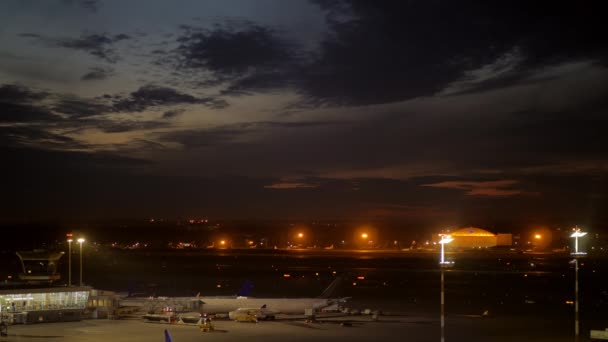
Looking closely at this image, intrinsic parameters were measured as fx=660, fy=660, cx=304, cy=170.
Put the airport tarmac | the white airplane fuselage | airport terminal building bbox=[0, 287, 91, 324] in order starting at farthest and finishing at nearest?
the white airplane fuselage
airport terminal building bbox=[0, 287, 91, 324]
the airport tarmac

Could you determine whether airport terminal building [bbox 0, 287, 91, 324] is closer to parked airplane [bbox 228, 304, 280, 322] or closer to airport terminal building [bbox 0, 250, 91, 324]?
airport terminal building [bbox 0, 250, 91, 324]

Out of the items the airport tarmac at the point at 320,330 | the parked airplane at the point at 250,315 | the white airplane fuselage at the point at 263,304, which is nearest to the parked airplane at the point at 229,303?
the white airplane fuselage at the point at 263,304

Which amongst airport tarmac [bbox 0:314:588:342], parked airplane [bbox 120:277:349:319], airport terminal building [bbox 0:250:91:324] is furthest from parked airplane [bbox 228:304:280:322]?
airport terminal building [bbox 0:250:91:324]

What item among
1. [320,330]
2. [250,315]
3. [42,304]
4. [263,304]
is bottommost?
[320,330]

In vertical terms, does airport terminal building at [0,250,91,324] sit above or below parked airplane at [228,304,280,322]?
above

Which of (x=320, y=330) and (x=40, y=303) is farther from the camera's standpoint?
(x=40, y=303)

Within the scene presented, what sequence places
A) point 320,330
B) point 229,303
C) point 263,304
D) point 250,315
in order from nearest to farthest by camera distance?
point 320,330, point 250,315, point 263,304, point 229,303

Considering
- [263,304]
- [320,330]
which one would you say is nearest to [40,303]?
[263,304]

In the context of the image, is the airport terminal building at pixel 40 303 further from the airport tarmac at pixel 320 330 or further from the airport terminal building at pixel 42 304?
the airport tarmac at pixel 320 330

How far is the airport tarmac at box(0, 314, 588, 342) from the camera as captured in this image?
40.4 metres

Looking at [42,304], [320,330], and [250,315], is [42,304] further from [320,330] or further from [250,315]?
[320,330]

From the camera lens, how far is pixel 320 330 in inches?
1742

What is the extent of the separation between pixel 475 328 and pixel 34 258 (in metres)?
42.3

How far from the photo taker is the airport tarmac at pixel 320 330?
40.4 metres
